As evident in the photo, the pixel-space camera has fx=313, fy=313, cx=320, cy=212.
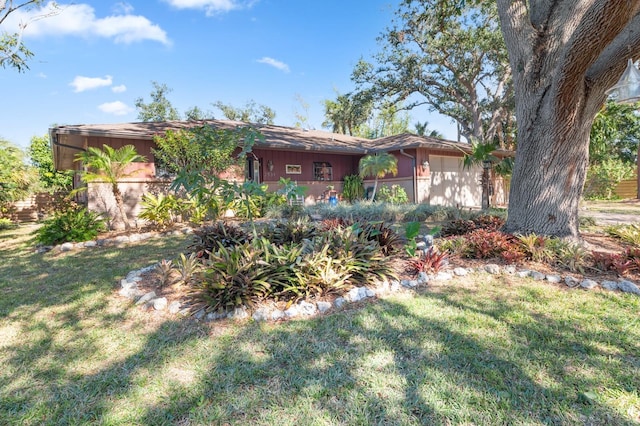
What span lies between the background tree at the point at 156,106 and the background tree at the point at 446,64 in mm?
18180

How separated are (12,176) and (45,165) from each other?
32.5ft

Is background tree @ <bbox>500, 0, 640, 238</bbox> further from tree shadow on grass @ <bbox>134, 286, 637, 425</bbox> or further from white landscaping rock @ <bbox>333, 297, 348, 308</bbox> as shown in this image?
white landscaping rock @ <bbox>333, 297, 348, 308</bbox>

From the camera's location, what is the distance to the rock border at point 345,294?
124 inches

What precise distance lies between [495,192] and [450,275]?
14118mm

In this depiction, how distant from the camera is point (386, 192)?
42.5 ft

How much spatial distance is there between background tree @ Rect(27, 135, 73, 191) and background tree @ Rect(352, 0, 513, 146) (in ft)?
57.8

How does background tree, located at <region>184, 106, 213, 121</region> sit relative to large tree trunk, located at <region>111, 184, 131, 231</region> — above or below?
above

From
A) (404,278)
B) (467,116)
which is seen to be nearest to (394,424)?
(404,278)

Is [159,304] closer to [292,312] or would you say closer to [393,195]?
[292,312]

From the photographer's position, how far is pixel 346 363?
232cm

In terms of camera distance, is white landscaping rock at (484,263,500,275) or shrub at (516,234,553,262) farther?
shrub at (516,234,553,262)

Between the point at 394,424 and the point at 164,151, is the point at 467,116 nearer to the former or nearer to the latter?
the point at 164,151

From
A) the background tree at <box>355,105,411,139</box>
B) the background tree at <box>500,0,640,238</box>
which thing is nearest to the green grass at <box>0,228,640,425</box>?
the background tree at <box>500,0,640,238</box>

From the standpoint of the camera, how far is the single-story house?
9.85 meters
